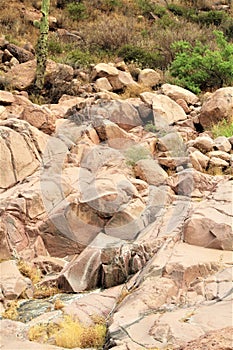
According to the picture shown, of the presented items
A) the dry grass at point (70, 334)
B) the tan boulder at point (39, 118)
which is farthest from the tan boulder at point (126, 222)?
the tan boulder at point (39, 118)

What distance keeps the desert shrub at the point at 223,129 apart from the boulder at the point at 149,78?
3.41m

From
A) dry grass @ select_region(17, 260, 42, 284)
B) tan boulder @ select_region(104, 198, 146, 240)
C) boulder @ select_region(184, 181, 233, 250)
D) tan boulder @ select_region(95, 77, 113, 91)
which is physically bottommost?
dry grass @ select_region(17, 260, 42, 284)

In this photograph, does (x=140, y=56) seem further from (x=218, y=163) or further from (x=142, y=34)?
(x=218, y=163)

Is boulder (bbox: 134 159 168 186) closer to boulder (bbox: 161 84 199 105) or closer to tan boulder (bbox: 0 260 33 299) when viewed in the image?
tan boulder (bbox: 0 260 33 299)

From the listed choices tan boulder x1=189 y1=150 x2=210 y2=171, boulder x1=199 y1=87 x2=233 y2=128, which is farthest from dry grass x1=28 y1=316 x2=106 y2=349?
boulder x1=199 y1=87 x2=233 y2=128

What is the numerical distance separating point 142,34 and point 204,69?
5617 millimetres

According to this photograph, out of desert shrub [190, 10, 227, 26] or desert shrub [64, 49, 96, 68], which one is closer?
desert shrub [64, 49, 96, 68]

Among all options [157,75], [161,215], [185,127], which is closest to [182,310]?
[161,215]

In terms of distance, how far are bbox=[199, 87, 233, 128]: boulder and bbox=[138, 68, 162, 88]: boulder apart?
2.76m

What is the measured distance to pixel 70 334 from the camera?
16.3 feet

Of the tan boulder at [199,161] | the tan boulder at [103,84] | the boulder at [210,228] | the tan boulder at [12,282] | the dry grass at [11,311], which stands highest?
the boulder at [210,228]

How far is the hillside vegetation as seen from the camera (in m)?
14.2

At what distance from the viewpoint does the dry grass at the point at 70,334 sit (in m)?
4.85

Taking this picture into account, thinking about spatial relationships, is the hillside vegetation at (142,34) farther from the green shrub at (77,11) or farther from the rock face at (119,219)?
the rock face at (119,219)
